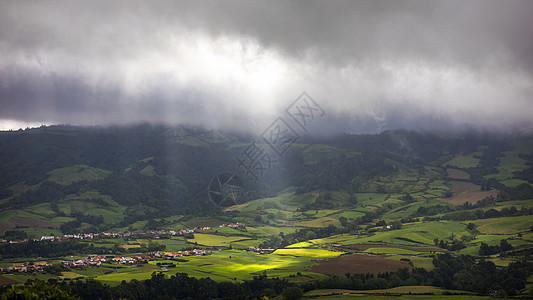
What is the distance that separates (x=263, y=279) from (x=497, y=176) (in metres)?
157

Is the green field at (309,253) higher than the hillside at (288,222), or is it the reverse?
the hillside at (288,222)

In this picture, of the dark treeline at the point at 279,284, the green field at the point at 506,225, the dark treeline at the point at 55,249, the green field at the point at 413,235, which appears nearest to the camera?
the dark treeline at the point at 279,284

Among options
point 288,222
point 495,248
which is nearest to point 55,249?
point 288,222

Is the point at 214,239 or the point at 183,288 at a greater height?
the point at 214,239

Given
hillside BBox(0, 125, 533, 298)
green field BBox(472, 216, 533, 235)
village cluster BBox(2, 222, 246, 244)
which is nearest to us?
hillside BBox(0, 125, 533, 298)

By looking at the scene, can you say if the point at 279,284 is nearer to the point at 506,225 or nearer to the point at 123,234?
the point at 506,225

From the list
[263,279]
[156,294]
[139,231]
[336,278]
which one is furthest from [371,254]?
[139,231]

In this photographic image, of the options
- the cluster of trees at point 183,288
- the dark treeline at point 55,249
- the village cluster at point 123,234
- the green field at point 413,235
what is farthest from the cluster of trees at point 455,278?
the village cluster at point 123,234

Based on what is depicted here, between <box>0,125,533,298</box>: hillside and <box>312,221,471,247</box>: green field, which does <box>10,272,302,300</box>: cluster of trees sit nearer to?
<box>0,125,533,298</box>: hillside

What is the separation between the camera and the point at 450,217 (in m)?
125

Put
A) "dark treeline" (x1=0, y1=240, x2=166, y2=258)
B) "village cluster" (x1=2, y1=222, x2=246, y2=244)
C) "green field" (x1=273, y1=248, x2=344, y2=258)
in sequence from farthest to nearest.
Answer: "village cluster" (x1=2, y1=222, x2=246, y2=244), "dark treeline" (x1=0, y1=240, x2=166, y2=258), "green field" (x1=273, y1=248, x2=344, y2=258)

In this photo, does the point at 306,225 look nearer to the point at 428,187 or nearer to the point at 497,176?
the point at 428,187

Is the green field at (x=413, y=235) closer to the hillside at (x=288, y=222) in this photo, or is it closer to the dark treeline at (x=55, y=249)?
the hillside at (x=288, y=222)

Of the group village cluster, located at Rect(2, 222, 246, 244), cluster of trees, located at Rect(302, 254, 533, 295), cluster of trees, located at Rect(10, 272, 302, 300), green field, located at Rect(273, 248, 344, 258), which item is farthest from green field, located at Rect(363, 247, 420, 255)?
village cluster, located at Rect(2, 222, 246, 244)
